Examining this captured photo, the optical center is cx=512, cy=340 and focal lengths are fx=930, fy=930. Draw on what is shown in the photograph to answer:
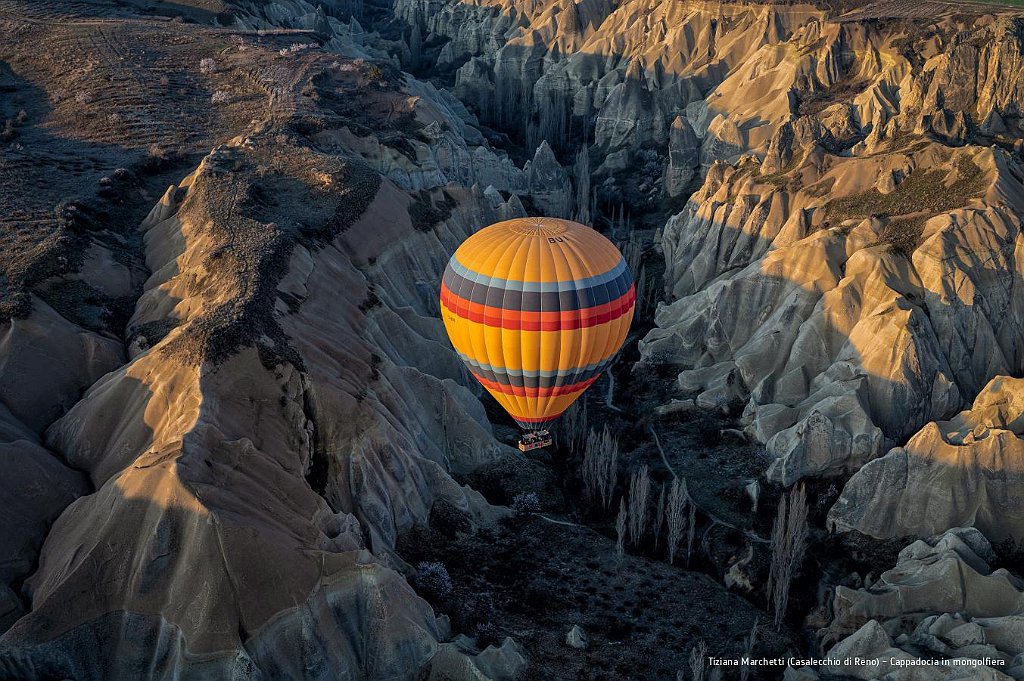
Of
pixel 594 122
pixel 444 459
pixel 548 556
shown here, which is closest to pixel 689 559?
pixel 548 556

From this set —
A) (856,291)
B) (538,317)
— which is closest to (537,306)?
(538,317)

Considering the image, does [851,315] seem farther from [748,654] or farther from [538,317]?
[748,654]

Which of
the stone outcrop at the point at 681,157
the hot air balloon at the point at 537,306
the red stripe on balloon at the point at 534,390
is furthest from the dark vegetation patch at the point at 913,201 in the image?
the stone outcrop at the point at 681,157

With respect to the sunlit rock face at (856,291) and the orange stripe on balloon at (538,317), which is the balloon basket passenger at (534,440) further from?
the sunlit rock face at (856,291)

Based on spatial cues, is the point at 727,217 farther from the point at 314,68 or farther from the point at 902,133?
the point at 314,68

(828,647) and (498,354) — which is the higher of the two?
(498,354)

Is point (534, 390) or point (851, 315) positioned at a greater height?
point (534, 390)

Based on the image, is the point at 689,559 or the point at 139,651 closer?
the point at 139,651
